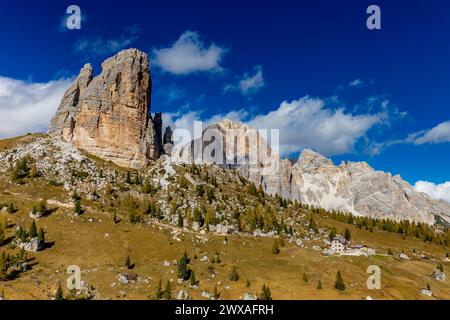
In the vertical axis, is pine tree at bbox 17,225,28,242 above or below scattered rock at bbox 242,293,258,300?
above

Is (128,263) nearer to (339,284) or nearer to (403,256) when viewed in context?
(339,284)

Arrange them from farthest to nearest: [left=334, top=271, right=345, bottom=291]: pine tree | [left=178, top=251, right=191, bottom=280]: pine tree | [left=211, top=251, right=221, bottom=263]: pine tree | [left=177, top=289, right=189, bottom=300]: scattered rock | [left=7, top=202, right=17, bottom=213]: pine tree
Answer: [left=7, top=202, right=17, bottom=213]: pine tree
[left=211, top=251, right=221, bottom=263]: pine tree
[left=178, top=251, right=191, bottom=280]: pine tree
[left=334, top=271, right=345, bottom=291]: pine tree
[left=177, top=289, right=189, bottom=300]: scattered rock

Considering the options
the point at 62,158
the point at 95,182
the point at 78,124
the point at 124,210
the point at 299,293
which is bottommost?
the point at 299,293

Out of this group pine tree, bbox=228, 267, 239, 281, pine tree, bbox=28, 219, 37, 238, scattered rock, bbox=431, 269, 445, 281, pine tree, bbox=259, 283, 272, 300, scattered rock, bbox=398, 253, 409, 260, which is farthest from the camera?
scattered rock, bbox=398, 253, 409, 260

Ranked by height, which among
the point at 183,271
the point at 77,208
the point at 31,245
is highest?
the point at 77,208

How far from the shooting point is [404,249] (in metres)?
160

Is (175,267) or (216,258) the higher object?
(216,258)

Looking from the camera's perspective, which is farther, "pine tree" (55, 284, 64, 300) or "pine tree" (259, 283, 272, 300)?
"pine tree" (259, 283, 272, 300)

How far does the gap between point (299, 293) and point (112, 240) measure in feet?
193

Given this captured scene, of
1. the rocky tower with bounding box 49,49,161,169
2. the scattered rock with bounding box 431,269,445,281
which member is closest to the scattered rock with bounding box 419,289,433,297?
the scattered rock with bounding box 431,269,445,281

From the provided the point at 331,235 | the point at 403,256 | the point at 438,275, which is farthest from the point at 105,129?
the point at 438,275

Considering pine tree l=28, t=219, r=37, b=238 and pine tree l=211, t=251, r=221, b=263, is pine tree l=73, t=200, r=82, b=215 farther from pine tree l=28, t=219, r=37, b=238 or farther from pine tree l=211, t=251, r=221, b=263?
pine tree l=211, t=251, r=221, b=263
